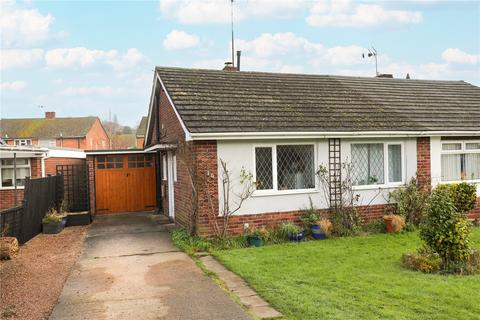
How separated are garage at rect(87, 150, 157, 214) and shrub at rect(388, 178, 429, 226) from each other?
10111 millimetres

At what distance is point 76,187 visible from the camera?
17156 mm

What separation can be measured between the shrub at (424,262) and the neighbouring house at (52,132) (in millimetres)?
44406

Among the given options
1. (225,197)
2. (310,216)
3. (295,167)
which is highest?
(295,167)

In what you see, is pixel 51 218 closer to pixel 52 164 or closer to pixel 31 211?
pixel 31 211

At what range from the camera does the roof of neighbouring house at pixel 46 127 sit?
47.8m

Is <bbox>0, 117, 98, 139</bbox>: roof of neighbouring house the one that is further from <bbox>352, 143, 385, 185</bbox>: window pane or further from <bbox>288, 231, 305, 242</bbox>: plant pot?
<bbox>288, 231, 305, 242</bbox>: plant pot

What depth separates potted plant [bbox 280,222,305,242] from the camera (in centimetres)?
1059

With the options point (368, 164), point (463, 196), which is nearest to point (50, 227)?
point (368, 164)

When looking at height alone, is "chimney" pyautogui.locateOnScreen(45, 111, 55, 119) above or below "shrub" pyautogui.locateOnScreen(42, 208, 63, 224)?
above

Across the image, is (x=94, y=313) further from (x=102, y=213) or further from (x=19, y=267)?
(x=102, y=213)

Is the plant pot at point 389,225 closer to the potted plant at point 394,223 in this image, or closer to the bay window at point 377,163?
the potted plant at point 394,223

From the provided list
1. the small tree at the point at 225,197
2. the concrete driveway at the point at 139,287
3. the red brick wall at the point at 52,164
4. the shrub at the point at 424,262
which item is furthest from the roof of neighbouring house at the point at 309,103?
the red brick wall at the point at 52,164

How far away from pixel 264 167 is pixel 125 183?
880 cm

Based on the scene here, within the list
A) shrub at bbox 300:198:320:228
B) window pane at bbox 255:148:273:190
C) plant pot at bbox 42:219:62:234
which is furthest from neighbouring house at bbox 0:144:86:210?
shrub at bbox 300:198:320:228
